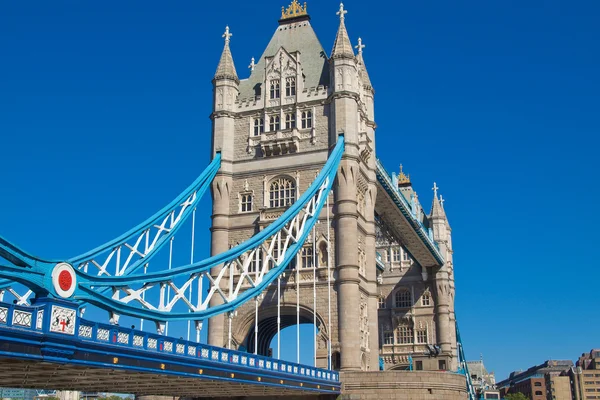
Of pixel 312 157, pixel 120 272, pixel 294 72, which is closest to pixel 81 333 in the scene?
pixel 120 272

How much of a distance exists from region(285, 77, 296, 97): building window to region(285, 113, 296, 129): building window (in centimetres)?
143

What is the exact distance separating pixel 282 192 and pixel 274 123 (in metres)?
4.53

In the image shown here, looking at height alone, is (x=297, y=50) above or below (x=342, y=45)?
above

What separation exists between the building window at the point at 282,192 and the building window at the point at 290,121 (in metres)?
3.39

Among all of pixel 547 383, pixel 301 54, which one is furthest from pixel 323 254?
pixel 547 383

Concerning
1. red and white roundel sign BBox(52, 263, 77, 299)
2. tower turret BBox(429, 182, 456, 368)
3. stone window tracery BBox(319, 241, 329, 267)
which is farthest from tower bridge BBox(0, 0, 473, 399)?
tower turret BBox(429, 182, 456, 368)

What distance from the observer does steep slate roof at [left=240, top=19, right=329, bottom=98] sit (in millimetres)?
47969

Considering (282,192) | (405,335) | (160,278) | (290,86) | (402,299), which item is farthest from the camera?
(402,299)

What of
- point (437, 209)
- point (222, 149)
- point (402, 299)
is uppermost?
point (437, 209)

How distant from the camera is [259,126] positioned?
47.5 meters

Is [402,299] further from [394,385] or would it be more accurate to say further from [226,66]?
[394,385]

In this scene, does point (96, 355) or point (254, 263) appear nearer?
point (96, 355)

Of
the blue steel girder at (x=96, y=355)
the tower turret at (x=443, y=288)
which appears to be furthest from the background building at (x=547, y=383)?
the blue steel girder at (x=96, y=355)

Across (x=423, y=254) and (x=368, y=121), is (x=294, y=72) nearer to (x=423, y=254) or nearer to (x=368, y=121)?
(x=368, y=121)
